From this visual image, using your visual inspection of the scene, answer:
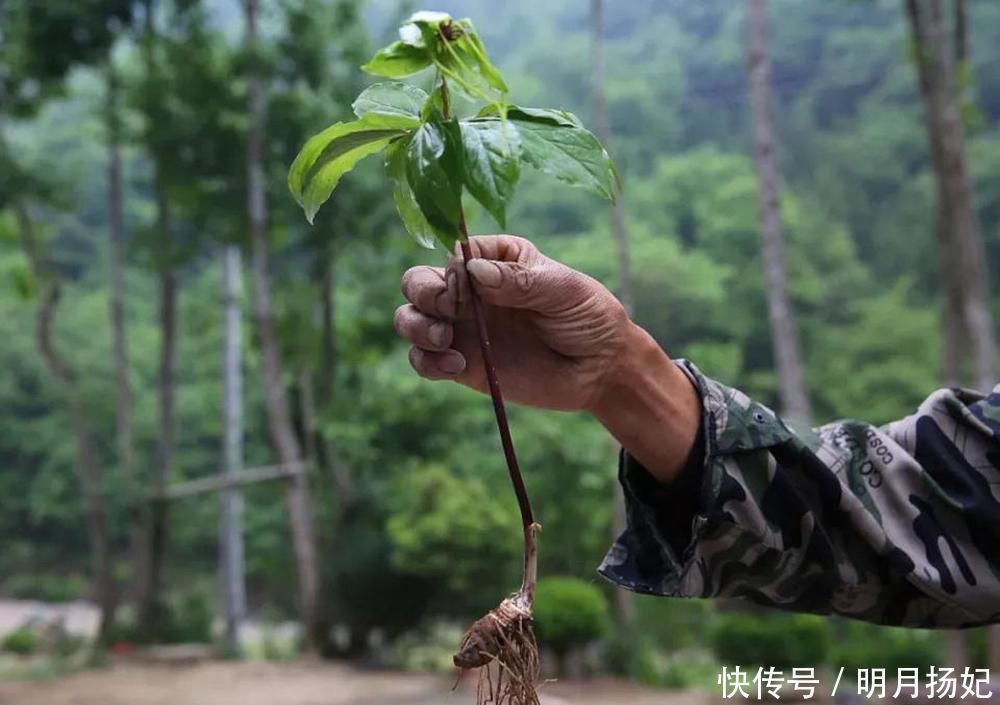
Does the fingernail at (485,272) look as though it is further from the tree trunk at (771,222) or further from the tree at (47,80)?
the tree at (47,80)

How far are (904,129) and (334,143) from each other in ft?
35.5

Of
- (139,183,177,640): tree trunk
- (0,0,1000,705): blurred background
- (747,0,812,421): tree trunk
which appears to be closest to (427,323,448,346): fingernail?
(0,0,1000,705): blurred background

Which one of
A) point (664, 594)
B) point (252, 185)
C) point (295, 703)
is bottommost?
point (295, 703)

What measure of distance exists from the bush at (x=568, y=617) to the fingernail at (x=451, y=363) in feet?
17.7

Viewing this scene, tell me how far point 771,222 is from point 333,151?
467 cm

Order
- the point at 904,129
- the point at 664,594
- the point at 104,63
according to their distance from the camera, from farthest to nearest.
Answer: the point at 904,129 → the point at 104,63 → the point at 664,594

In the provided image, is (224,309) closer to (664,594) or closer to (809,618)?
(809,618)

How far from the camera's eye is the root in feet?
2.18

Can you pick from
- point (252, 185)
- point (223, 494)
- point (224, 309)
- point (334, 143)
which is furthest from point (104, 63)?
point (334, 143)

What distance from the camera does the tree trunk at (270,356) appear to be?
7.09m

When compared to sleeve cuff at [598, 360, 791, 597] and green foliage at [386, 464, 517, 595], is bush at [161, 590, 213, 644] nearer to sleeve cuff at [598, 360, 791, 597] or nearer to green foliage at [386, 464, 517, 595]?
green foliage at [386, 464, 517, 595]

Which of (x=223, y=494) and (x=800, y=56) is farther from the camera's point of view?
(x=800, y=56)

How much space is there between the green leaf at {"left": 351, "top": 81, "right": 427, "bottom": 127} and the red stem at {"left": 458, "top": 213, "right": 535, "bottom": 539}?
7cm

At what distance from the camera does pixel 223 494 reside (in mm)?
9359
